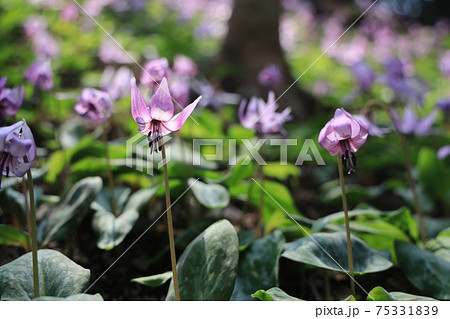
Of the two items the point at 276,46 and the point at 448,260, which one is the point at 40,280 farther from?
the point at 276,46

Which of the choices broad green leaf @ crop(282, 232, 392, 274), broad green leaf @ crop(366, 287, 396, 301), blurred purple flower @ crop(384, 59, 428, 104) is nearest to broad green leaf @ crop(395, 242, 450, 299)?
broad green leaf @ crop(282, 232, 392, 274)

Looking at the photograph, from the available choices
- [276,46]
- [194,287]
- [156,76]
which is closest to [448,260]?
[194,287]

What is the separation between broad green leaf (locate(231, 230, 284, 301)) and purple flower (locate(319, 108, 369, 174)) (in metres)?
0.45

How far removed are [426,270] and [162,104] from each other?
115cm

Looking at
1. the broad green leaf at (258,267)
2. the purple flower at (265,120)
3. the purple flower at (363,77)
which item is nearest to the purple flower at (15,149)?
the broad green leaf at (258,267)

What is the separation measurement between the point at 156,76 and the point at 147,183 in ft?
2.13

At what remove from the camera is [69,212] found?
162 centimetres

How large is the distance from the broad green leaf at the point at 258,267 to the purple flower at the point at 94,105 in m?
0.80

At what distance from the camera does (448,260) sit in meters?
1.61

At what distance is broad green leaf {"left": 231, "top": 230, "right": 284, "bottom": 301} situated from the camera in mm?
1442

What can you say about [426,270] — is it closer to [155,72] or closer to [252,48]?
[155,72]

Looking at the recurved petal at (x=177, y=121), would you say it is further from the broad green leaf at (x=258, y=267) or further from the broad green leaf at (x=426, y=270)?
the broad green leaf at (x=426, y=270)

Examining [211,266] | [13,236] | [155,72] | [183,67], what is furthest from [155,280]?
[183,67]
